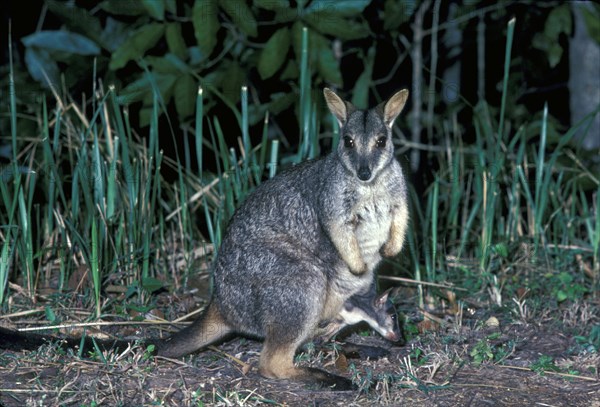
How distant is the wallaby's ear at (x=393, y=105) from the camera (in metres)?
4.79

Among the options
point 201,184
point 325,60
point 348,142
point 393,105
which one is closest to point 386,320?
point 348,142

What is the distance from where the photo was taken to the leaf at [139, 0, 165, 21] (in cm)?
568

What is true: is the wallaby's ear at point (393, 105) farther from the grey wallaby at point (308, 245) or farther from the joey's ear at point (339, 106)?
the joey's ear at point (339, 106)

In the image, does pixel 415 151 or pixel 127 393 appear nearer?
pixel 127 393

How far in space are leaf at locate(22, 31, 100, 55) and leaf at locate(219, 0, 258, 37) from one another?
3.63 ft

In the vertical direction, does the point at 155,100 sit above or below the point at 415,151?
above

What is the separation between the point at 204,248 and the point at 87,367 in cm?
164

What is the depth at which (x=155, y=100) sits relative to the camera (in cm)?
563

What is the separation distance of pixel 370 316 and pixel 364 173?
81cm

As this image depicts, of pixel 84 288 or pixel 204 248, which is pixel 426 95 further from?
pixel 84 288


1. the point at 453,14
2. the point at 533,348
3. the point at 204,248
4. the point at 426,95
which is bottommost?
the point at 533,348

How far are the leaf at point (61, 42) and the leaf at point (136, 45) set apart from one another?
17.9 inches

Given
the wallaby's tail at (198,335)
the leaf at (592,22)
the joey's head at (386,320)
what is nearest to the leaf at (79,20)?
the wallaby's tail at (198,335)

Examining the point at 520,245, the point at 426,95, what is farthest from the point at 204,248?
the point at 426,95
